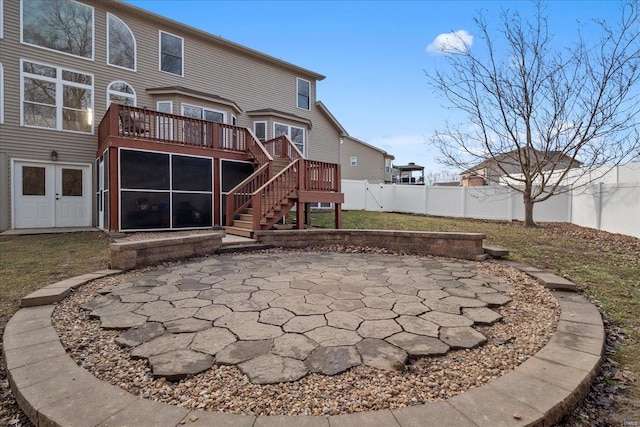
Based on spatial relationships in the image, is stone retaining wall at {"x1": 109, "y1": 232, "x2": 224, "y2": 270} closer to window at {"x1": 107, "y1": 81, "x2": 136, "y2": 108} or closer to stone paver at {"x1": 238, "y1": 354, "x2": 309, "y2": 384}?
stone paver at {"x1": 238, "y1": 354, "x2": 309, "y2": 384}

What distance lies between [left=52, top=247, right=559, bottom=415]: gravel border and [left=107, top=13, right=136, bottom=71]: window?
35.9ft

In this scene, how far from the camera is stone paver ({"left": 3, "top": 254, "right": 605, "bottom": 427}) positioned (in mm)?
1521

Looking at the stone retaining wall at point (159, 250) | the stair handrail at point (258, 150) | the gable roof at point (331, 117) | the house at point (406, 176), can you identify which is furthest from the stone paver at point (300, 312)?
the house at point (406, 176)

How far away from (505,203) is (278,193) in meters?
9.96

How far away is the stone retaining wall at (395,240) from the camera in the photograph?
5656 millimetres

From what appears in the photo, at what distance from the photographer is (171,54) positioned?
11.8 m

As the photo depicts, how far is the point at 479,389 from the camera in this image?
68.2 inches

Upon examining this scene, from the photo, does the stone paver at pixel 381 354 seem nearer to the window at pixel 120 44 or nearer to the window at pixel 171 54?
the window at pixel 120 44

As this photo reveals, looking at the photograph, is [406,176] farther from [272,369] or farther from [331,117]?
[272,369]

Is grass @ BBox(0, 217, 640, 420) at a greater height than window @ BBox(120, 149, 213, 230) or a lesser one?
lesser

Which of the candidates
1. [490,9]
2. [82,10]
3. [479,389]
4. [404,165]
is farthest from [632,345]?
[404,165]

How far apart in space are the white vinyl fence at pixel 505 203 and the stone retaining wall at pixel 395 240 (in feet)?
17.4

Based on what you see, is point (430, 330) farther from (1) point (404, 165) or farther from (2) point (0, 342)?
(1) point (404, 165)

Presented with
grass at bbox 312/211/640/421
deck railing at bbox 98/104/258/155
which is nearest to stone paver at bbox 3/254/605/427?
grass at bbox 312/211/640/421
